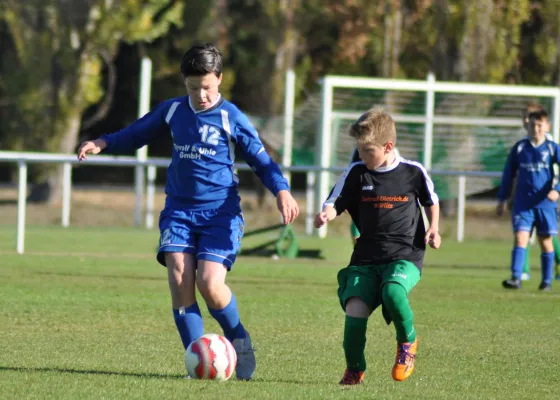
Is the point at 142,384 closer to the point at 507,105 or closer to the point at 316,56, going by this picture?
the point at 507,105

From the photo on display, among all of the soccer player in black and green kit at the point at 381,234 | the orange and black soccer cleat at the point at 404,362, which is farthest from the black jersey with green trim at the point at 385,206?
the orange and black soccer cleat at the point at 404,362

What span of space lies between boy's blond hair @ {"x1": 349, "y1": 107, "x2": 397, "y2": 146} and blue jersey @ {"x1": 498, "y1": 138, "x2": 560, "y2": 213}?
5.74 m

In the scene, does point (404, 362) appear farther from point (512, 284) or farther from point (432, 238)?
point (512, 284)

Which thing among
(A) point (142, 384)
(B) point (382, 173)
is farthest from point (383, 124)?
(A) point (142, 384)

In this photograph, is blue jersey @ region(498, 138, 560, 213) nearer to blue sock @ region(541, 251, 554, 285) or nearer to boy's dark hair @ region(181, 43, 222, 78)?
blue sock @ region(541, 251, 554, 285)

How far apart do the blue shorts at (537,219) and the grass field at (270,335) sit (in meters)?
0.62

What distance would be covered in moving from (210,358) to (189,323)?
316 millimetres

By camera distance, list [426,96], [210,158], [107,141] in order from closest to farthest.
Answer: [210,158] < [107,141] < [426,96]

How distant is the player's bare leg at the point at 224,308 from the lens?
6180 mm

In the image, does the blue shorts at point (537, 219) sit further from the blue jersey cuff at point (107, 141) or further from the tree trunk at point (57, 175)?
the tree trunk at point (57, 175)

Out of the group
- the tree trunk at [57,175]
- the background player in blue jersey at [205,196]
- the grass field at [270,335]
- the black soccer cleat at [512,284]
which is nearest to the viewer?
the grass field at [270,335]

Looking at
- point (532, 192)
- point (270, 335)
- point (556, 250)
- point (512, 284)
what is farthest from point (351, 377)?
point (556, 250)

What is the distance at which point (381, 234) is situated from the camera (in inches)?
251

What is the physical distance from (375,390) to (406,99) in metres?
16.5
